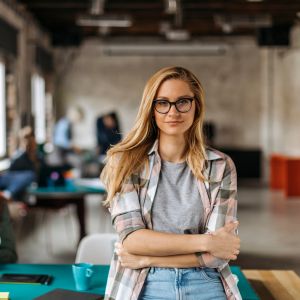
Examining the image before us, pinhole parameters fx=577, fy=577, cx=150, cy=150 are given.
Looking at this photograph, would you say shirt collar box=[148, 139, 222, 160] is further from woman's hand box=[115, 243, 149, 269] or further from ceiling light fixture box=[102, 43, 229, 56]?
ceiling light fixture box=[102, 43, 229, 56]

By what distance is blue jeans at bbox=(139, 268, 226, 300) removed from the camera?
1946mm

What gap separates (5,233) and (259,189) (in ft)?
38.5

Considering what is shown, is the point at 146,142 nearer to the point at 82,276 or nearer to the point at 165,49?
the point at 82,276

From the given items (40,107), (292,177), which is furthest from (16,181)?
(40,107)

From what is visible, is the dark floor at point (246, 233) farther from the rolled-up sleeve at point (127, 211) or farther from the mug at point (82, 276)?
the rolled-up sleeve at point (127, 211)

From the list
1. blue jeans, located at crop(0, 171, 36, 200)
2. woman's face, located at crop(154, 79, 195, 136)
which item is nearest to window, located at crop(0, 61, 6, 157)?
blue jeans, located at crop(0, 171, 36, 200)

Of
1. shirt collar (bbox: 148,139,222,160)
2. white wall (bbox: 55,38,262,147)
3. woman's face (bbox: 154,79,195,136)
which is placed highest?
white wall (bbox: 55,38,262,147)

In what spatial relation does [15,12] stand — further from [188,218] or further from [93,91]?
[188,218]

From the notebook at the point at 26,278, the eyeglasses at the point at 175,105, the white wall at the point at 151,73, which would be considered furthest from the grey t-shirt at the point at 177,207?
the white wall at the point at 151,73

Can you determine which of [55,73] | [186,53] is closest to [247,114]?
[186,53]

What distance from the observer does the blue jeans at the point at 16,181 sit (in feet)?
24.5

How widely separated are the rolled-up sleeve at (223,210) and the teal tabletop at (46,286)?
628mm

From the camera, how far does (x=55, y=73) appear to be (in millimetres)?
17312

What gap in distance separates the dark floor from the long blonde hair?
430 cm
